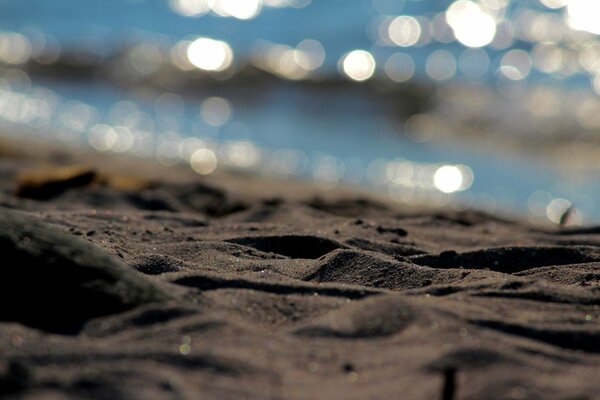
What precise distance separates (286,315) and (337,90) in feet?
30.0

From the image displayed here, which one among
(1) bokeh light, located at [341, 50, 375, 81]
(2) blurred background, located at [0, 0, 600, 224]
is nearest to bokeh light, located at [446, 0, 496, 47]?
(2) blurred background, located at [0, 0, 600, 224]

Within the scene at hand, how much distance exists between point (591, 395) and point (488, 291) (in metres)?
0.68

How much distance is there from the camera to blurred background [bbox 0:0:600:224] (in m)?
7.70

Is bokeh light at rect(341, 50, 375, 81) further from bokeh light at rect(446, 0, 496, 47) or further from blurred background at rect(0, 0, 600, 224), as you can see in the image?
bokeh light at rect(446, 0, 496, 47)

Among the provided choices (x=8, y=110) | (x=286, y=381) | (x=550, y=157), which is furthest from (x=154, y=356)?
(x=8, y=110)

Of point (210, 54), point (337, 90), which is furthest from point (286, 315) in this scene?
point (210, 54)

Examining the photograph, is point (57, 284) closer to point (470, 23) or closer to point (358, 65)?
point (358, 65)

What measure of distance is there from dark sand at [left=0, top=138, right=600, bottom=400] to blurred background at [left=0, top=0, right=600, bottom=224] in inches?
135

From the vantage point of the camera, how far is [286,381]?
1884 mm

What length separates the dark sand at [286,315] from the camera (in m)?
1.84

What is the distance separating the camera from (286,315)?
2.27m

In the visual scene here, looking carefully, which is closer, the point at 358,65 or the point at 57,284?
the point at 57,284

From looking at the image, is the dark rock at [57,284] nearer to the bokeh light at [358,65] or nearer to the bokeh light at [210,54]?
the bokeh light at [358,65]

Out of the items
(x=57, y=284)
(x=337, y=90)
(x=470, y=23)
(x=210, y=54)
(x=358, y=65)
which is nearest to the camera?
(x=57, y=284)
